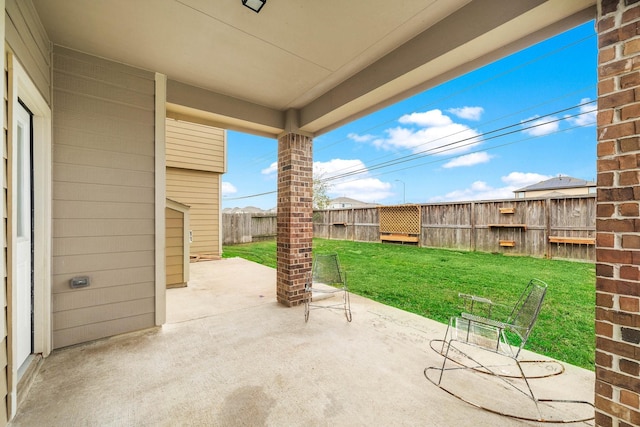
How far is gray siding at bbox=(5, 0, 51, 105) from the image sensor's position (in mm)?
1576

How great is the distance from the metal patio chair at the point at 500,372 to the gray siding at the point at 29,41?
11.3ft

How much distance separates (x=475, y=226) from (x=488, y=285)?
3.90 metres

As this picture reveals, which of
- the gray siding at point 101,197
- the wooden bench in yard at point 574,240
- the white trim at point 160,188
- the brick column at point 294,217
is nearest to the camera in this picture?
the gray siding at point 101,197

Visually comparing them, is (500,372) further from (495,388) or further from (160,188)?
(160,188)

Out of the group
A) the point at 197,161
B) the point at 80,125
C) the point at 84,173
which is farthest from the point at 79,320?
the point at 197,161

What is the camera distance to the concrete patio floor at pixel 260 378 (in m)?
1.65

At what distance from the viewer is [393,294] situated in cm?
416

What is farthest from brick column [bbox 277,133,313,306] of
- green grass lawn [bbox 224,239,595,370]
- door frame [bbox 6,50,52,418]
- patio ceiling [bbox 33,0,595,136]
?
door frame [bbox 6,50,52,418]

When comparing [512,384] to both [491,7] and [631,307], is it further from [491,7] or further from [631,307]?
[491,7]

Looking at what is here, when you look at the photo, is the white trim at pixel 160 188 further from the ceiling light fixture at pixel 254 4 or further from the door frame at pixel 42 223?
the ceiling light fixture at pixel 254 4

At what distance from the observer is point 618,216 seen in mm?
1256

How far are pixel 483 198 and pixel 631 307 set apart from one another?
24.0ft

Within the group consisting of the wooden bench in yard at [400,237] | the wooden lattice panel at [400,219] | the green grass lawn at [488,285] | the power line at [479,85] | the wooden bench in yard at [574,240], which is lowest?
the green grass lawn at [488,285]

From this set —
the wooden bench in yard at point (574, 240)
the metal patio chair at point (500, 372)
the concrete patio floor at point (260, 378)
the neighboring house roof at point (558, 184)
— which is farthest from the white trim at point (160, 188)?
the neighboring house roof at point (558, 184)
